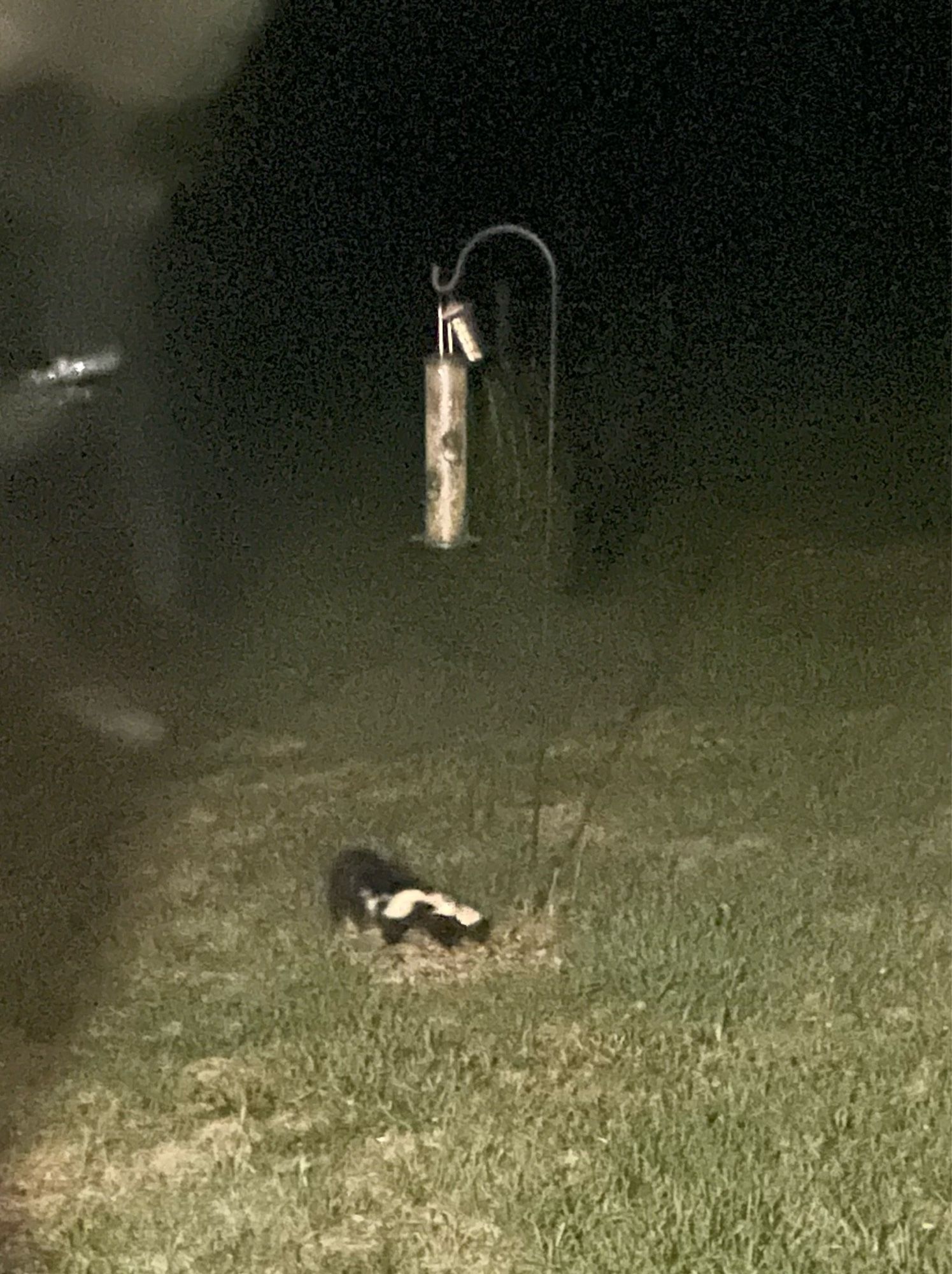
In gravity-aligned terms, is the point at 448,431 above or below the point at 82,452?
above

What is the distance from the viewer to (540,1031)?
2.79 metres

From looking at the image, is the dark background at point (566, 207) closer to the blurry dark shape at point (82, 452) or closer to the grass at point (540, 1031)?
the blurry dark shape at point (82, 452)

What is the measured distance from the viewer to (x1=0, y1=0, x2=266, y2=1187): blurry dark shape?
159 inches

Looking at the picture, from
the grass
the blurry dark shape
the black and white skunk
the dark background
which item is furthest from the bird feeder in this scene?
the dark background

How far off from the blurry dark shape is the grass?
28 cm

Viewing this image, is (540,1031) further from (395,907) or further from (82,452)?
(82,452)

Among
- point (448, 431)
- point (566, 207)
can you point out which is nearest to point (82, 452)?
point (448, 431)

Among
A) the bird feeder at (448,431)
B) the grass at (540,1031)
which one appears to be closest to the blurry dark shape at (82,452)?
the grass at (540,1031)

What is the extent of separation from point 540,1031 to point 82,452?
13.4 feet

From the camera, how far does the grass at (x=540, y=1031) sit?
2.26 meters

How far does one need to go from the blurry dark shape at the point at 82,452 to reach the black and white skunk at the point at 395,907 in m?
0.56

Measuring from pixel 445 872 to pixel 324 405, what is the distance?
637 centimetres

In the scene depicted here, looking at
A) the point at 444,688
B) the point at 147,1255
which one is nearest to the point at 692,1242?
the point at 147,1255

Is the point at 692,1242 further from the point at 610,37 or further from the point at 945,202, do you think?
the point at 945,202
